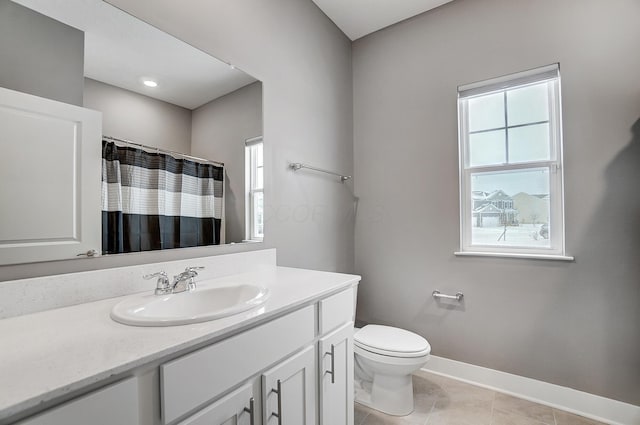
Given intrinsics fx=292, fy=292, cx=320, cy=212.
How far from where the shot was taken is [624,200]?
162 centimetres

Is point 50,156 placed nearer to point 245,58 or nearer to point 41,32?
point 41,32

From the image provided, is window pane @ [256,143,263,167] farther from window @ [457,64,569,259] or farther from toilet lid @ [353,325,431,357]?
window @ [457,64,569,259]

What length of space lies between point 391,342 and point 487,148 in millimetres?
1489

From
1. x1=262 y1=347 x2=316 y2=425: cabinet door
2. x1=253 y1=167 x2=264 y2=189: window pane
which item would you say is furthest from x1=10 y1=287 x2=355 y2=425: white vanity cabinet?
x1=253 y1=167 x2=264 y2=189: window pane

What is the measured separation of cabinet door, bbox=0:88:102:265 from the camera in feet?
2.84

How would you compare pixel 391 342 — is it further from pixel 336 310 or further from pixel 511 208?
pixel 511 208

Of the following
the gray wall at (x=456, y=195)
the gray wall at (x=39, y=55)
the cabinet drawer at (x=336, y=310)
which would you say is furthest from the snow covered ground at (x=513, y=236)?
the gray wall at (x=39, y=55)

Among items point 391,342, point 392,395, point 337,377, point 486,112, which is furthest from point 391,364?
point 486,112

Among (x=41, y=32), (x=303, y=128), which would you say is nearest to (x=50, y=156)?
(x=41, y=32)

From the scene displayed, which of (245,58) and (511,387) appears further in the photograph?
(511,387)

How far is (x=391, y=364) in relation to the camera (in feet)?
5.45

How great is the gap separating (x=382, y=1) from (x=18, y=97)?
2.19 m

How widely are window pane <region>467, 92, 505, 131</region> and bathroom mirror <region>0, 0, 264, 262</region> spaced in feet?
5.04

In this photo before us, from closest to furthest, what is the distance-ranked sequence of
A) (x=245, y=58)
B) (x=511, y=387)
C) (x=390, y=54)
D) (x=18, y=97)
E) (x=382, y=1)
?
(x=18, y=97), (x=245, y=58), (x=511, y=387), (x=382, y=1), (x=390, y=54)
